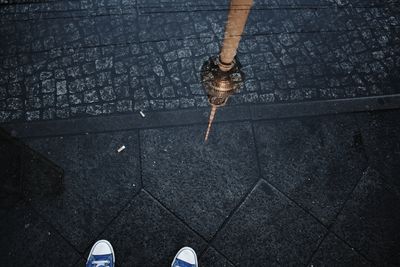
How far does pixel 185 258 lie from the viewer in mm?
4148

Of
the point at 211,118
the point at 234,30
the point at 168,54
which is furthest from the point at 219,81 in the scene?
the point at 168,54

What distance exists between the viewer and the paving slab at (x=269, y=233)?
14.1ft

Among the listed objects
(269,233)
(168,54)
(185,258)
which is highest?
(168,54)

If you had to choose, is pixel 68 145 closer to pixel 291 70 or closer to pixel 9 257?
pixel 9 257

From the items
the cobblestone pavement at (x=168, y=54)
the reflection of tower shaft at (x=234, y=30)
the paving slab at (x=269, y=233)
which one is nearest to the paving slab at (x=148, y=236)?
the paving slab at (x=269, y=233)

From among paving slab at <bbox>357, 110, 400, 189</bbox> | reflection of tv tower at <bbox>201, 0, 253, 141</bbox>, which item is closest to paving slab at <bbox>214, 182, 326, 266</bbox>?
reflection of tv tower at <bbox>201, 0, 253, 141</bbox>

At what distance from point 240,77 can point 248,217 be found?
215 cm

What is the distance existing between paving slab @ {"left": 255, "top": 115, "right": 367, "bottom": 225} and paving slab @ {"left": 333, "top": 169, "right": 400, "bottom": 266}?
5.5 inches

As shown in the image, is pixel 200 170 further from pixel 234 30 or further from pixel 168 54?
pixel 234 30

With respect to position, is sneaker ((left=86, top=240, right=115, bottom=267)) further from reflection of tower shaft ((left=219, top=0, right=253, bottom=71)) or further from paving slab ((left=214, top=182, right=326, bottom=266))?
reflection of tower shaft ((left=219, top=0, right=253, bottom=71))

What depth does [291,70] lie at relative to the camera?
5.48 metres

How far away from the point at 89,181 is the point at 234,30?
2.95 metres

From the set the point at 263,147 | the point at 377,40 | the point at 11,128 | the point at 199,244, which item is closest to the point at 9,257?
the point at 11,128

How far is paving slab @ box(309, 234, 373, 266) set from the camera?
433 centimetres
